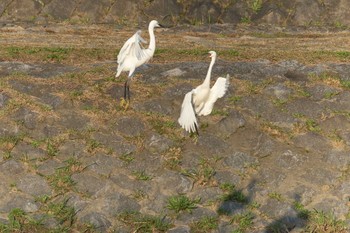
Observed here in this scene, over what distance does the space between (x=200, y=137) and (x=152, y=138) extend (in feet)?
3.04

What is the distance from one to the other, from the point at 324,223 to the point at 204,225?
2.02 metres

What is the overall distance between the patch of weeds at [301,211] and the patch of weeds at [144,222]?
7.39 ft

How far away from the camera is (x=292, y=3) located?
25547mm

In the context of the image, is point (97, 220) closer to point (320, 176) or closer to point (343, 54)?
point (320, 176)

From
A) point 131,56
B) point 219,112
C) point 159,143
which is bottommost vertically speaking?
point 159,143

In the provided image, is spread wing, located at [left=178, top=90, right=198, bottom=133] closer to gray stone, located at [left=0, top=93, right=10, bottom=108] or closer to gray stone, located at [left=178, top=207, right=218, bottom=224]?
gray stone, located at [left=178, top=207, right=218, bottom=224]

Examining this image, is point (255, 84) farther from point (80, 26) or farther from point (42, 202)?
point (80, 26)

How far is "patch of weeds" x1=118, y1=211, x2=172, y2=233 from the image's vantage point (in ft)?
40.3

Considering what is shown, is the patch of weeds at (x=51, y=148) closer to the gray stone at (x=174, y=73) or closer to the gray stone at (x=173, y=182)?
the gray stone at (x=173, y=182)

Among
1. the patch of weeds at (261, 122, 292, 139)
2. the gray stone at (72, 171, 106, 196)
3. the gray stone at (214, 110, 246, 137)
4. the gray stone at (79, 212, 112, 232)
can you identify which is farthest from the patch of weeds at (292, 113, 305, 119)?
the gray stone at (79, 212, 112, 232)

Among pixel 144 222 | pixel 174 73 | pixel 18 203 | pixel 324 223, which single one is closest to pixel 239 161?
pixel 324 223

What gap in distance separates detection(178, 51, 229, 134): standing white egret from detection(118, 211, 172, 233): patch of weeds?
1.76m

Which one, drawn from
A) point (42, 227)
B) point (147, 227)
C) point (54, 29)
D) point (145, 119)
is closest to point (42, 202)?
point (42, 227)

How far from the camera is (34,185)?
12812 millimetres
